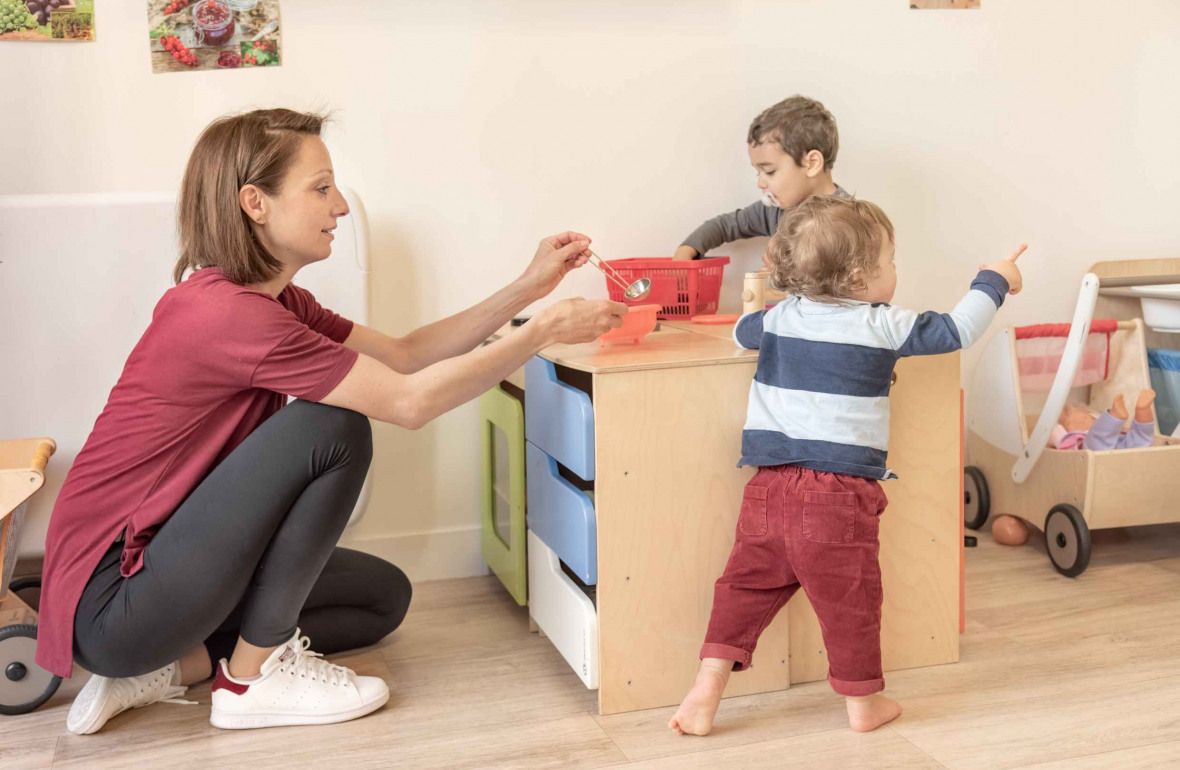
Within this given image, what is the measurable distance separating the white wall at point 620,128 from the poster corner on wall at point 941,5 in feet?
0.05

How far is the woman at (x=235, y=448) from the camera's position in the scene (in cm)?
144

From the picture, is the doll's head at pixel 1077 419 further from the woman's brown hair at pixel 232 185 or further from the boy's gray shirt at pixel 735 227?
the woman's brown hair at pixel 232 185

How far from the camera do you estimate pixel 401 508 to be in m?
2.22

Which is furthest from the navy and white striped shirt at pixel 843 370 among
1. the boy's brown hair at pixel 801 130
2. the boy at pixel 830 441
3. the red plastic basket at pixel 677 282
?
the boy's brown hair at pixel 801 130

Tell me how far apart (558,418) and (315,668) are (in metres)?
0.50

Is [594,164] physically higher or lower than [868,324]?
higher

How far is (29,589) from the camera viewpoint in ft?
6.08

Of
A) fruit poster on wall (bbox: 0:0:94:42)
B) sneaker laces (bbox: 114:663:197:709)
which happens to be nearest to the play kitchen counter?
sneaker laces (bbox: 114:663:197:709)

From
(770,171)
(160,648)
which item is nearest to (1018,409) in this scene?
(770,171)

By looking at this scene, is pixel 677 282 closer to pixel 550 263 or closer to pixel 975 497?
pixel 550 263

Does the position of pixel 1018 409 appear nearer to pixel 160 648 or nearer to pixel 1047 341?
pixel 1047 341

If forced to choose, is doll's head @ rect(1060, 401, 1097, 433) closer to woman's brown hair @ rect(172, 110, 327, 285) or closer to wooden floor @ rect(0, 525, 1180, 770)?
wooden floor @ rect(0, 525, 1180, 770)

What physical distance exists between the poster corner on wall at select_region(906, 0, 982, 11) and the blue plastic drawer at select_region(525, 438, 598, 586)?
130 centimetres

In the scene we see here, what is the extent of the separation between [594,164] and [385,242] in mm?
444
